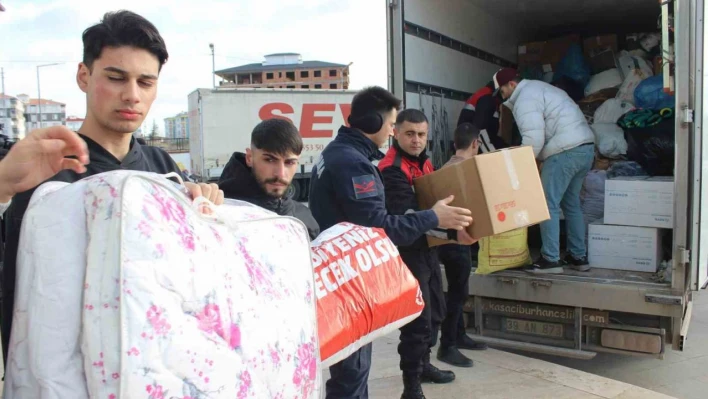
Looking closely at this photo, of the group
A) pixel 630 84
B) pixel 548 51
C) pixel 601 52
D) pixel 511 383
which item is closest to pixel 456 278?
pixel 511 383

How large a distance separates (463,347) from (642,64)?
12.4 feet

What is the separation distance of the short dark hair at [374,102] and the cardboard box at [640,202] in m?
2.35

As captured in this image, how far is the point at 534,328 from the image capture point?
13.5ft

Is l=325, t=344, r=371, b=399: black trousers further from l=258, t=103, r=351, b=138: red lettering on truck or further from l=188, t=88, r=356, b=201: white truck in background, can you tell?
l=258, t=103, r=351, b=138: red lettering on truck

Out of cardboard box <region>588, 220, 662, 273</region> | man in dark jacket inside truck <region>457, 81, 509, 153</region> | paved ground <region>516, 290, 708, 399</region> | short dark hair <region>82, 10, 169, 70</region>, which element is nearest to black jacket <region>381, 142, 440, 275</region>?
cardboard box <region>588, 220, 662, 273</region>

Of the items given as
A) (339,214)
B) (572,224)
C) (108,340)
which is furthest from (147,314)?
(572,224)

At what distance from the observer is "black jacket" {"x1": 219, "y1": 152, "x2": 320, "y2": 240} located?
2.07m

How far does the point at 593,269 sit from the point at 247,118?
14.2 m

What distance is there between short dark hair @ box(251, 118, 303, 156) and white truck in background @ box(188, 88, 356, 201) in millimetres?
15012

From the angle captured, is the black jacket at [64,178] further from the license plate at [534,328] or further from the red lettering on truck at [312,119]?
the red lettering on truck at [312,119]

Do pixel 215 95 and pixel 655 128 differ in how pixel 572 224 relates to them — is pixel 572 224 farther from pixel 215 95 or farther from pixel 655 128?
pixel 215 95

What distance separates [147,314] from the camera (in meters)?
1.01

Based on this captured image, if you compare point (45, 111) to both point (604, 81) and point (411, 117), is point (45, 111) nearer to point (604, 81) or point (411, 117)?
point (604, 81)

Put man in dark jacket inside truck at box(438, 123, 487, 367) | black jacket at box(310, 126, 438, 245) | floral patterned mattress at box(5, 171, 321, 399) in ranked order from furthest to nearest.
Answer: man in dark jacket inside truck at box(438, 123, 487, 367) → black jacket at box(310, 126, 438, 245) → floral patterned mattress at box(5, 171, 321, 399)
